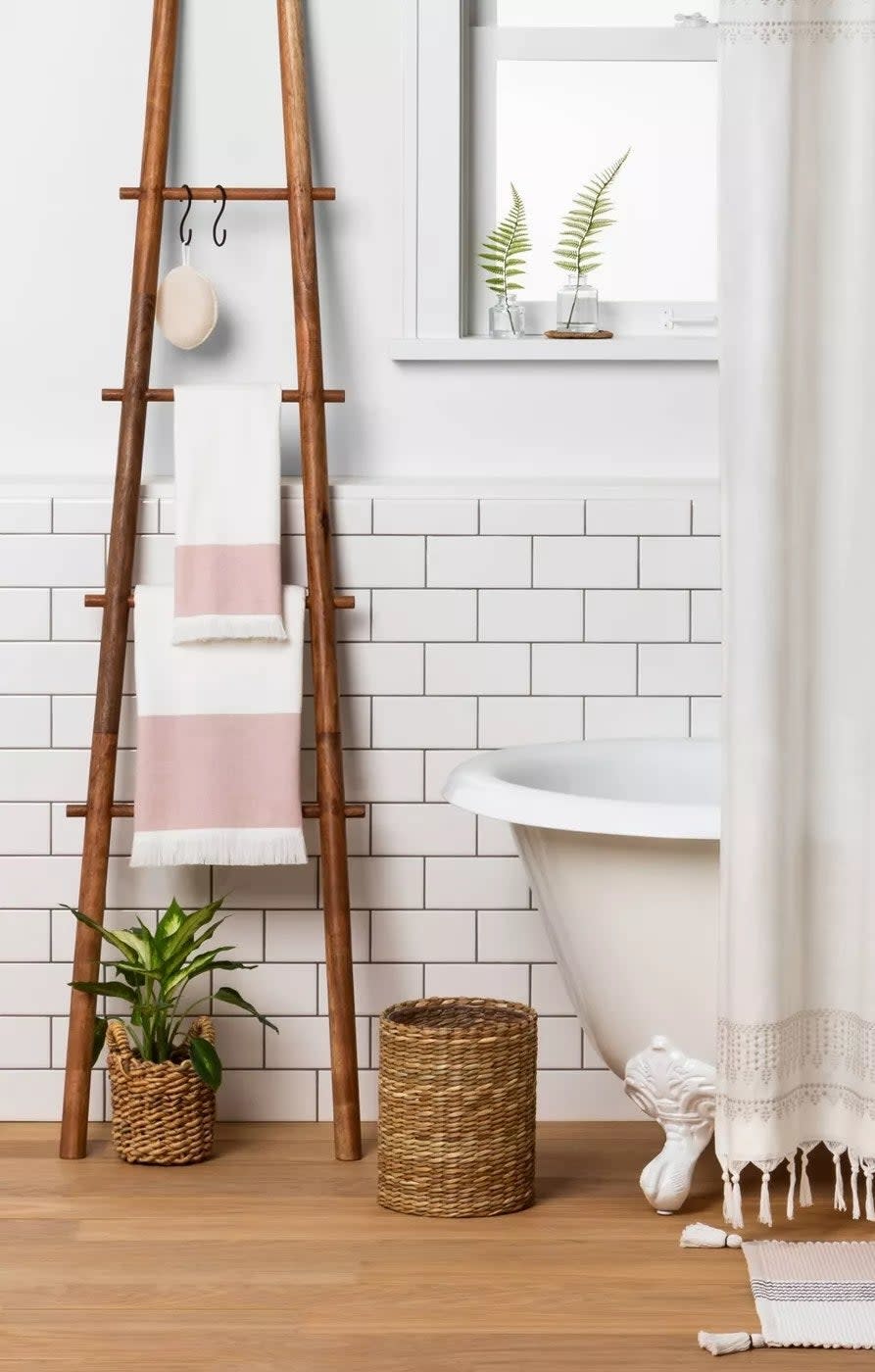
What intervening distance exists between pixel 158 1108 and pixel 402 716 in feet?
2.54

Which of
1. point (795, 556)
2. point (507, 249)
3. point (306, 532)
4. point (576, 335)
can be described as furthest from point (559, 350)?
point (795, 556)

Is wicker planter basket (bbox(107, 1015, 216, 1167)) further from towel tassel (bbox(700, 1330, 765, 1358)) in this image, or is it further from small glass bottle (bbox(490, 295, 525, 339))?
small glass bottle (bbox(490, 295, 525, 339))

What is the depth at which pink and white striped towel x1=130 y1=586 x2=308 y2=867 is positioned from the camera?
2.61 m

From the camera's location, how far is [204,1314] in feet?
6.55

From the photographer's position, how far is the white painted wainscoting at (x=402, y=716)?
9.01 feet

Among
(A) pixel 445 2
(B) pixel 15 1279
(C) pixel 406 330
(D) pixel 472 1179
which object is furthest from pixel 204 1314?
(A) pixel 445 2

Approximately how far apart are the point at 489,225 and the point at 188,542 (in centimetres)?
88

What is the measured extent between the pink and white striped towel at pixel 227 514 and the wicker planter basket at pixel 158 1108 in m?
0.69

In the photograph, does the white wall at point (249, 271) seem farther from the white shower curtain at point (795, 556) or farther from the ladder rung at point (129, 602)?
the white shower curtain at point (795, 556)

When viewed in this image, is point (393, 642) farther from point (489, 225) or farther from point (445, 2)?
point (445, 2)

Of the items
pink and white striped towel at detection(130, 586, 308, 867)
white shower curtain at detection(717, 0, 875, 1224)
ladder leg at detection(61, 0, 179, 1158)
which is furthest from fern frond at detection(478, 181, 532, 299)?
white shower curtain at detection(717, 0, 875, 1224)

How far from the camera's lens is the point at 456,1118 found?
2279 millimetres

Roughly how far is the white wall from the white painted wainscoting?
0.44 ft

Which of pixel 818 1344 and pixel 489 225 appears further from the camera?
pixel 489 225
